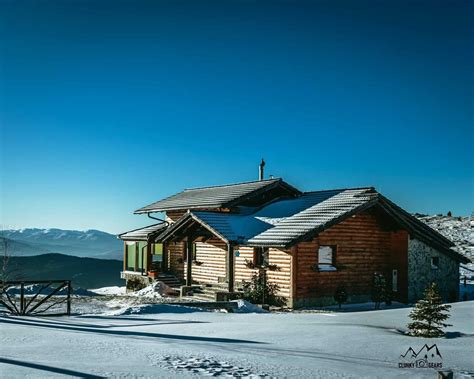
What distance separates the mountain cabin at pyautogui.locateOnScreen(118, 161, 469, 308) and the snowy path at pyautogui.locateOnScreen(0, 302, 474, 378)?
6547 mm

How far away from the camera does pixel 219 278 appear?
1010 inches

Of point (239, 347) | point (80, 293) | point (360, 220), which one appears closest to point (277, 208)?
point (360, 220)

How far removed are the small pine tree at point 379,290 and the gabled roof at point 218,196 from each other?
740 cm

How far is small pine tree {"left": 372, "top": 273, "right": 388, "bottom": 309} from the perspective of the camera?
2148 cm

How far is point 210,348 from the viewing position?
372 inches

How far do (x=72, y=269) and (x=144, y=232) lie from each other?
4155cm

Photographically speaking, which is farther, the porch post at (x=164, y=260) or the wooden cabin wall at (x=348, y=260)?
the porch post at (x=164, y=260)

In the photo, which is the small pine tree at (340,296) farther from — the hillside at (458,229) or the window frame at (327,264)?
the hillside at (458,229)

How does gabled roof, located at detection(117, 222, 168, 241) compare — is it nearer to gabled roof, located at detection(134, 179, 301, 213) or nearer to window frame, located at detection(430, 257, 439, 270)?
gabled roof, located at detection(134, 179, 301, 213)

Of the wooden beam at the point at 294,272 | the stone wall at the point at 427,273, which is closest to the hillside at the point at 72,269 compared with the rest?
the stone wall at the point at 427,273

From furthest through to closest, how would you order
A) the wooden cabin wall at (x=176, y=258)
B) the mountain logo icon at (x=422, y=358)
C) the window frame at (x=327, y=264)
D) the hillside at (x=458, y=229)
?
the hillside at (x=458, y=229), the wooden cabin wall at (x=176, y=258), the window frame at (x=327, y=264), the mountain logo icon at (x=422, y=358)

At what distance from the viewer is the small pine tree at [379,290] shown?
2148 cm

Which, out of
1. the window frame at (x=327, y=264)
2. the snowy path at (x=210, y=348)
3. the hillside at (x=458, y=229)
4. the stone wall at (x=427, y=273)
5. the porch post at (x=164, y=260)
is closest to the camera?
the snowy path at (x=210, y=348)

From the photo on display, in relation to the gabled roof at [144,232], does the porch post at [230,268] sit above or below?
below
